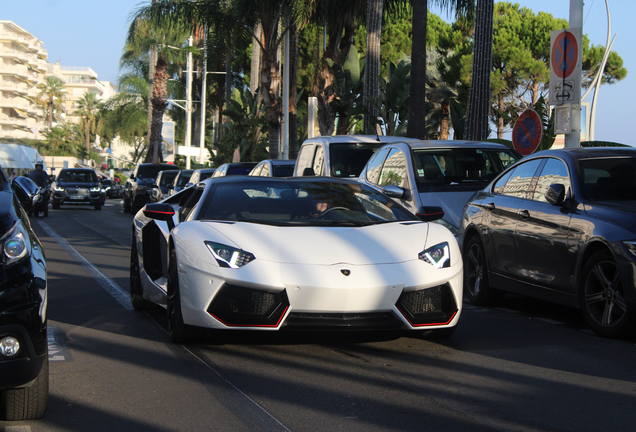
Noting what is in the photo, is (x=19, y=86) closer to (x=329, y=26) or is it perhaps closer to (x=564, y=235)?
(x=329, y=26)

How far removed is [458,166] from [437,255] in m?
5.54

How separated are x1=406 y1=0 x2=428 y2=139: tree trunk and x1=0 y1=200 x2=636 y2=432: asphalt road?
11.1m

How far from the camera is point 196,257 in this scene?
587 cm

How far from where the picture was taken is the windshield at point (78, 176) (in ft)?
119

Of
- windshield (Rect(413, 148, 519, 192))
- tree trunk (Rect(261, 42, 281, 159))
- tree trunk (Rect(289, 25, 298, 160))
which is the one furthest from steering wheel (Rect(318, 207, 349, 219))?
tree trunk (Rect(289, 25, 298, 160))

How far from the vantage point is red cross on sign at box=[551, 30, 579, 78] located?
1256cm

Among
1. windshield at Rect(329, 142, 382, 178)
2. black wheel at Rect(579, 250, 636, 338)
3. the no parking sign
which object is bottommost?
black wheel at Rect(579, 250, 636, 338)

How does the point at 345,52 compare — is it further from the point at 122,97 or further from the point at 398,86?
the point at 122,97

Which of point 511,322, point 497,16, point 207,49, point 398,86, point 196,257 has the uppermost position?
point 497,16

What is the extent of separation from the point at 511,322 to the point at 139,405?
12.9ft

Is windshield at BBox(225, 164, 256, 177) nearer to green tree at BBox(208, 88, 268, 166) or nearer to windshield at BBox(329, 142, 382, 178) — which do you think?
windshield at BBox(329, 142, 382, 178)

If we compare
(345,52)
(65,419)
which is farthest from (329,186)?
(345,52)

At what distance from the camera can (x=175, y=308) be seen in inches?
Answer: 243

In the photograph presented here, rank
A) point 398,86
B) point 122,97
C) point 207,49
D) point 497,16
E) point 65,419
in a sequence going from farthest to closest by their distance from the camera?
1. point 122,97
2. point 497,16
3. point 207,49
4. point 398,86
5. point 65,419
